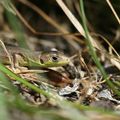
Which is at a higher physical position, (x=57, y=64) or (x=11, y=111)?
(x=57, y=64)

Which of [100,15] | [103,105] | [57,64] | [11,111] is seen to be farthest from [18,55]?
[100,15]

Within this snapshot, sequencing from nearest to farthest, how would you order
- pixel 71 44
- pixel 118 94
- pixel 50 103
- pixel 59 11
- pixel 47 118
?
1. pixel 47 118
2. pixel 50 103
3. pixel 118 94
4. pixel 71 44
5. pixel 59 11

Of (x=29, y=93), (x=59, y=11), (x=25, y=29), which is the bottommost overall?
(x=29, y=93)

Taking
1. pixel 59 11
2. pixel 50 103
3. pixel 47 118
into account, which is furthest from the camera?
pixel 59 11

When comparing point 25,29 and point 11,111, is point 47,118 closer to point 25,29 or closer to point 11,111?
point 11,111

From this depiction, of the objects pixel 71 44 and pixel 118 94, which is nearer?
pixel 118 94

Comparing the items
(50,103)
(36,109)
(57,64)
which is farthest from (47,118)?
(57,64)
